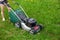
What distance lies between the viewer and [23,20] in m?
9.44

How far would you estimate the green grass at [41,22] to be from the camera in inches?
356

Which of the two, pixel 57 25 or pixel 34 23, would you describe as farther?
pixel 57 25

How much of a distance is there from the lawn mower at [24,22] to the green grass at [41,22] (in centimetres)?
17

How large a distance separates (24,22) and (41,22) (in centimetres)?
101

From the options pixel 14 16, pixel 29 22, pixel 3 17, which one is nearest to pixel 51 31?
pixel 29 22

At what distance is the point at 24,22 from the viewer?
938 cm

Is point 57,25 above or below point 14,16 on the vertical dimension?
below

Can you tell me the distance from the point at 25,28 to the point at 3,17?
1661 mm

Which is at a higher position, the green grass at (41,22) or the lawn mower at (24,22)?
the lawn mower at (24,22)

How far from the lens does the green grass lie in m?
9.03

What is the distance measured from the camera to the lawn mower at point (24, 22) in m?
9.02

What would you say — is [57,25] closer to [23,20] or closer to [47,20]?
[47,20]

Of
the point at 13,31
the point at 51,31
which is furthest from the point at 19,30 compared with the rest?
the point at 51,31

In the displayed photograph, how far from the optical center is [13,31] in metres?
9.52
